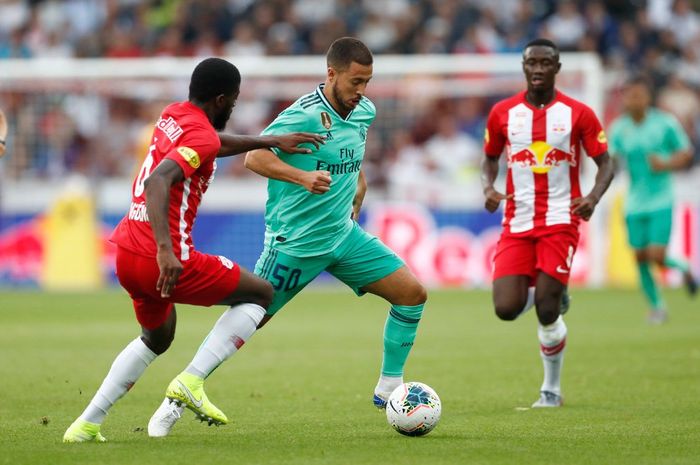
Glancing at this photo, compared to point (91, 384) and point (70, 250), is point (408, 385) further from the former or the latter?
point (70, 250)

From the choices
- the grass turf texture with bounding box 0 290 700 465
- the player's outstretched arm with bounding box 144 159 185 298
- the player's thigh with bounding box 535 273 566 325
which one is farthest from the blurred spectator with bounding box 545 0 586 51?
the player's outstretched arm with bounding box 144 159 185 298

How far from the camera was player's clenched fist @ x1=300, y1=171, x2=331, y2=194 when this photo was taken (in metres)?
7.72

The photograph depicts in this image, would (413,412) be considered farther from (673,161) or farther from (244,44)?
(244,44)

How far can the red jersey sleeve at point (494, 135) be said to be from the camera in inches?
397

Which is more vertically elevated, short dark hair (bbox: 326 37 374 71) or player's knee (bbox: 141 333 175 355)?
short dark hair (bbox: 326 37 374 71)

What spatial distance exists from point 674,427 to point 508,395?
202cm

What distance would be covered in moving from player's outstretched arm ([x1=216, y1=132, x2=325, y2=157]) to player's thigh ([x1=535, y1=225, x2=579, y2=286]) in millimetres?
2292

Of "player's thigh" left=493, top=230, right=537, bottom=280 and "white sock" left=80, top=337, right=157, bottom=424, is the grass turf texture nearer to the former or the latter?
"white sock" left=80, top=337, right=157, bottom=424

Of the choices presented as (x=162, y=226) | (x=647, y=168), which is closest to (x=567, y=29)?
(x=647, y=168)

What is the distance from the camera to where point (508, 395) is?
9812mm

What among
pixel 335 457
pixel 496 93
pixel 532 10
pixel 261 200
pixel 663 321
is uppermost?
pixel 532 10

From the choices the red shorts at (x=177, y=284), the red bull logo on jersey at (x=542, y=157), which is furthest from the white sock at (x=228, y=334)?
the red bull logo on jersey at (x=542, y=157)

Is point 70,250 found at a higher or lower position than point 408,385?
higher

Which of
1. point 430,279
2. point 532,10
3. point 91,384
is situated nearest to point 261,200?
point 430,279
